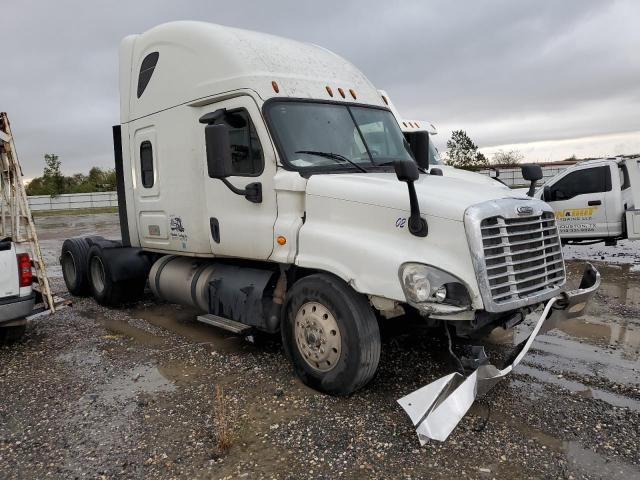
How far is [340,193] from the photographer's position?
4371 millimetres

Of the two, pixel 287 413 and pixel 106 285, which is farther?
pixel 106 285

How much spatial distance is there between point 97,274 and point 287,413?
5099 millimetres

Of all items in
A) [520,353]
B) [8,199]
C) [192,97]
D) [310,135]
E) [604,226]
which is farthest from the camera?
[604,226]

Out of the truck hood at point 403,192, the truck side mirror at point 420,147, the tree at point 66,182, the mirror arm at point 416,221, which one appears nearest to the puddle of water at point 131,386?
the truck hood at point 403,192

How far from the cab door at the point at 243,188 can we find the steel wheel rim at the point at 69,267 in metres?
4.10

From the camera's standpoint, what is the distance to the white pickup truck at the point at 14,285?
18.2 ft

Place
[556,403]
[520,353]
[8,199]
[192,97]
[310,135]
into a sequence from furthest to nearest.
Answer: [8,199], [192,97], [310,135], [556,403], [520,353]

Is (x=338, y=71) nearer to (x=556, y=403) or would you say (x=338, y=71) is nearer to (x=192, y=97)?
(x=192, y=97)

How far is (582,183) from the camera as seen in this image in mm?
10461

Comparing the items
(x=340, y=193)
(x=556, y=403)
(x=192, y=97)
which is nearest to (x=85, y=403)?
(x=340, y=193)

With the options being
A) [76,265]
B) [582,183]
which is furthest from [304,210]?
[582,183]

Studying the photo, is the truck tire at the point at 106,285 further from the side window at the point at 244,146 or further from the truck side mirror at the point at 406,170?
the truck side mirror at the point at 406,170

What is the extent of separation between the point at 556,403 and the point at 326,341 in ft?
6.26

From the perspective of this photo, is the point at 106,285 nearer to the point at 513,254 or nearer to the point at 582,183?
the point at 513,254
